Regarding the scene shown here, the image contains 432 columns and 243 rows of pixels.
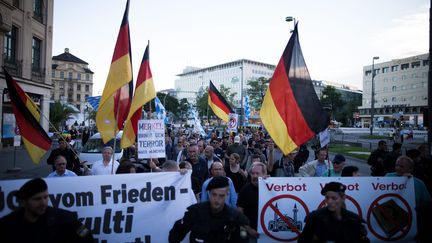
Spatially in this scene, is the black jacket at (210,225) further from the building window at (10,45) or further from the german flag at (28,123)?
the building window at (10,45)

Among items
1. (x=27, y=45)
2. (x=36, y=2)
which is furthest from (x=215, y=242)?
(x=36, y=2)

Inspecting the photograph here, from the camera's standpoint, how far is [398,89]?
97.5 m

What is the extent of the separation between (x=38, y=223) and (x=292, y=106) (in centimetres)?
397

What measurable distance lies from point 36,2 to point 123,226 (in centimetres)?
3014

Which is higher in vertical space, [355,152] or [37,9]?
[37,9]

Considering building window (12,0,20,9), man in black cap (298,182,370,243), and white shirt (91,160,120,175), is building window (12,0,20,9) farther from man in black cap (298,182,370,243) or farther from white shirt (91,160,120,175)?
man in black cap (298,182,370,243)

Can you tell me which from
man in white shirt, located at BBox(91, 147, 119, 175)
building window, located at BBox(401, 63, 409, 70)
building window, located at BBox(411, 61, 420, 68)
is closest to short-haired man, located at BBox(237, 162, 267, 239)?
man in white shirt, located at BBox(91, 147, 119, 175)

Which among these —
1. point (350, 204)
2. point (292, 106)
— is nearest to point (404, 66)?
point (292, 106)

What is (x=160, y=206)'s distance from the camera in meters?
4.51

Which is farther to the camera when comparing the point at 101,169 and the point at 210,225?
Result: the point at 101,169

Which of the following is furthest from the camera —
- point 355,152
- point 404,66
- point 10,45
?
point 404,66

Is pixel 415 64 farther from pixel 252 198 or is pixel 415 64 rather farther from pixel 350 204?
pixel 252 198

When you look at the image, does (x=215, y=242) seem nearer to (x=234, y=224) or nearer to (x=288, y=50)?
(x=234, y=224)

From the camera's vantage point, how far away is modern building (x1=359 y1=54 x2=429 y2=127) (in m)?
90.6
